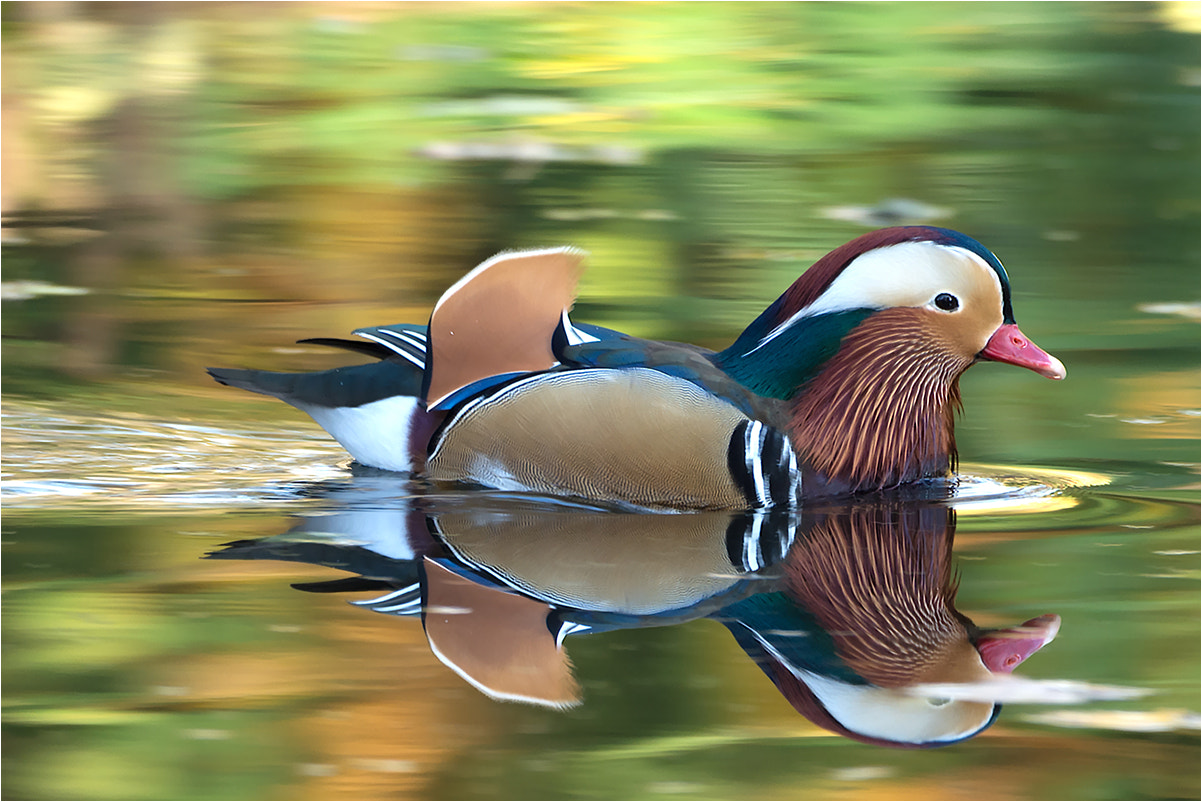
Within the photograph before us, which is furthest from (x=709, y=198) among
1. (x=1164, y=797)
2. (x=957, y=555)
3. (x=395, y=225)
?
(x=1164, y=797)

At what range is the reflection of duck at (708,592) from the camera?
316 centimetres

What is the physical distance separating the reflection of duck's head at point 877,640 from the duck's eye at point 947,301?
0.84 meters

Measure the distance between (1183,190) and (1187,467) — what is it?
3.79 meters

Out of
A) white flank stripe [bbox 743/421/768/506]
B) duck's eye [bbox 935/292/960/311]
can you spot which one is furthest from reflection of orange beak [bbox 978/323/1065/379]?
white flank stripe [bbox 743/421/768/506]

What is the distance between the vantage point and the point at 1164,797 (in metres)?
2.79

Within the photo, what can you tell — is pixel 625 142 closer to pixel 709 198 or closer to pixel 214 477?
pixel 709 198

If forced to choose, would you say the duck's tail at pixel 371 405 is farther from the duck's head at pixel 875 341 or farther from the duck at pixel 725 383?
the duck's head at pixel 875 341

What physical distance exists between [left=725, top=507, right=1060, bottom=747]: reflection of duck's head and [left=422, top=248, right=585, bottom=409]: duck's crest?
1.10 m

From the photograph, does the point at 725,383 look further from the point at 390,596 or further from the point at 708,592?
the point at 390,596

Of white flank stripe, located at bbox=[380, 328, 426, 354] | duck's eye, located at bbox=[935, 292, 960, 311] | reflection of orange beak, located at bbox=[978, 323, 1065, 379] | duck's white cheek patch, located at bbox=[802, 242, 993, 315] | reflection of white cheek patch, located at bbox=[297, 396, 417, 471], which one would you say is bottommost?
reflection of white cheek patch, located at bbox=[297, 396, 417, 471]

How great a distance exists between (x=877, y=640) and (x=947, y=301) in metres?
1.63

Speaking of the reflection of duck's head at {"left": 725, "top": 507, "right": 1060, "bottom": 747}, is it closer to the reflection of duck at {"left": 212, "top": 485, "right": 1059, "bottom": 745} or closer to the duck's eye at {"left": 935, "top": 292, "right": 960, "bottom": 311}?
the reflection of duck at {"left": 212, "top": 485, "right": 1059, "bottom": 745}

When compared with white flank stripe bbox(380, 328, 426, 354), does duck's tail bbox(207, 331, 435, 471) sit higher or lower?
lower

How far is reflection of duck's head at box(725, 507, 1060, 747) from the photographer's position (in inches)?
120
